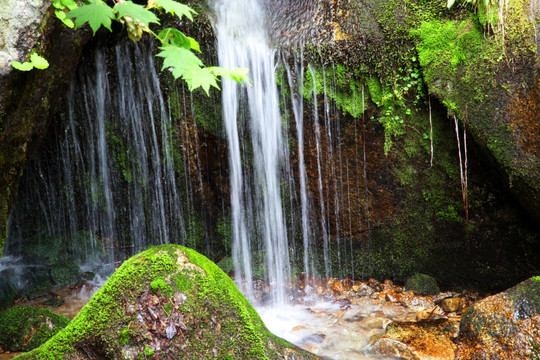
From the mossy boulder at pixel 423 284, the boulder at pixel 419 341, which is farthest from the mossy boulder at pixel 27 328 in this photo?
the mossy boulder at pixel 423 284

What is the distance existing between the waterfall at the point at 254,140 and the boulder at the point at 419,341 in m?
1.77

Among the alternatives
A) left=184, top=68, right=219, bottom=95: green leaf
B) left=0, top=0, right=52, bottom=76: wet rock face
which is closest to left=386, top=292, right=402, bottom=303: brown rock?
left=184, top=68, right=219, bottom=95: green leaf

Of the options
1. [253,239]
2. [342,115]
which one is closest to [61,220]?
[253,239]

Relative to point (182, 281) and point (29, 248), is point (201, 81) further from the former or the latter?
point (29, 248)

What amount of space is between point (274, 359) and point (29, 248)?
17.5 feet

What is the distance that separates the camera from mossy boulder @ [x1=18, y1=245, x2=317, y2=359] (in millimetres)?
2256

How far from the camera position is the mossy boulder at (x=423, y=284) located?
16.1 ft

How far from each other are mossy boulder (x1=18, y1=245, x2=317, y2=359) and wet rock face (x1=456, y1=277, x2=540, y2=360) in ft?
6.28

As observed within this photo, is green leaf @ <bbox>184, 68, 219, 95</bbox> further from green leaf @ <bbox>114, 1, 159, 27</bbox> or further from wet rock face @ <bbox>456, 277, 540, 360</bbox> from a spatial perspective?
wet rock face @ <bbox>456, 277, 540, 360</bbox>

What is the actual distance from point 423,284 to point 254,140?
2.80m

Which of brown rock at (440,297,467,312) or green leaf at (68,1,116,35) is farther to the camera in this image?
brown rock at (440,297,467,312)

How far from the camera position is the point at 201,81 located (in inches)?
97.1

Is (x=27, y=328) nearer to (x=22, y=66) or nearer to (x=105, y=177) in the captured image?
(x=22, y=66)

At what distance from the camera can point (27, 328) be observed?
3613 millimetres
